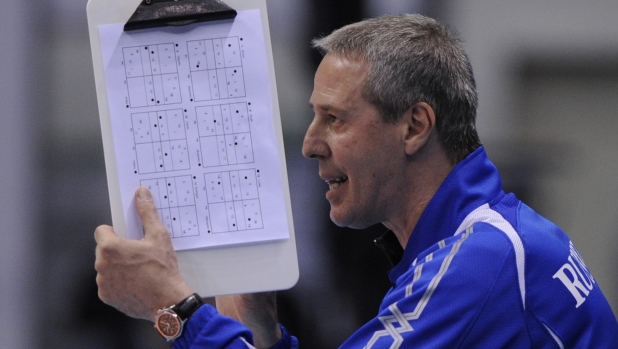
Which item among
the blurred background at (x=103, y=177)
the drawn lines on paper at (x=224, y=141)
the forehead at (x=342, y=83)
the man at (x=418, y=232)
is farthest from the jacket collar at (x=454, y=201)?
the blurred background at (x=103, y=177)

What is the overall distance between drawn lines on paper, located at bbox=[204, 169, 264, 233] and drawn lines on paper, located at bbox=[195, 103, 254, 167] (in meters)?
0.02

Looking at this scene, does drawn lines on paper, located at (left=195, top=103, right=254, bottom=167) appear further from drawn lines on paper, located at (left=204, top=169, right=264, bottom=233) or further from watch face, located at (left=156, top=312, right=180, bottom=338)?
watch face, located at (left=156, top=312, right=180, bottom=338)

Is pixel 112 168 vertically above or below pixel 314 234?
above

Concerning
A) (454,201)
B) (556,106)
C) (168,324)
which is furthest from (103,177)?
(556,106)

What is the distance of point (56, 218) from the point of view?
2.16 m

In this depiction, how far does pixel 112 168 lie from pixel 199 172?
0.15 m

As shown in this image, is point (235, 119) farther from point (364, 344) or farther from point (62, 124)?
point (62, 124)

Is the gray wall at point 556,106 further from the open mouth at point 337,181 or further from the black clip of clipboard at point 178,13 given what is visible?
the black clip of clipboard at point 178,13

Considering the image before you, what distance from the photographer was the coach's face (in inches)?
55.3

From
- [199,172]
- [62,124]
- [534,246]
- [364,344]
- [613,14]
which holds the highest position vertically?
[613,14]

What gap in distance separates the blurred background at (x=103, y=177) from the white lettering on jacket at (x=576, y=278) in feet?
3.20

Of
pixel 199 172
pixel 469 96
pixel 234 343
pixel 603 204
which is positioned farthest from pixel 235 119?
pixel 603 204

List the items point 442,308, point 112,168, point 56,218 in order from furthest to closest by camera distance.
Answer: point 56,218, point 112,168, point 442,308

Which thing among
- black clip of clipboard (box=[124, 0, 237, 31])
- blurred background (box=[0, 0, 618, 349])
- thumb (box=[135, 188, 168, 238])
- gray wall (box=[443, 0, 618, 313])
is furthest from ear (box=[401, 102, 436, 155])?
gray wall (box=[443, 0, 618, 313])
